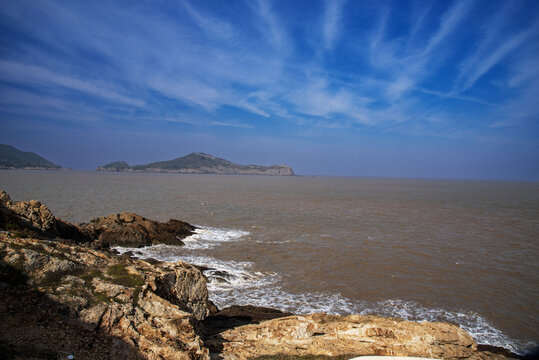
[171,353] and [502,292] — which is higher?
[171,353]

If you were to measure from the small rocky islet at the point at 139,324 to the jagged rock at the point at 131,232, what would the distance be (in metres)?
19.4

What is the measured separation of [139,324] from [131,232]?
23.6 meters

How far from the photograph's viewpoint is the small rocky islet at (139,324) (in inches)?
291

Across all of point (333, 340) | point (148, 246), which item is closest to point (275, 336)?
point (333, 340)

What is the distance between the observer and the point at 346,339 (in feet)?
31.2

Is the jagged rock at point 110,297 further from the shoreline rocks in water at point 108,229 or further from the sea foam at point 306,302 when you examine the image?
the shoreline rocks in water at point 108,229

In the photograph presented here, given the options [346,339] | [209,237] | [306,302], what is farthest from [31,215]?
[346,339]

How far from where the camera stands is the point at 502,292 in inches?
768

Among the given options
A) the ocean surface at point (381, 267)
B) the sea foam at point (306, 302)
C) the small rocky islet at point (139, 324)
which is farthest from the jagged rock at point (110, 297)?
the ocean surface at point (381, 267)

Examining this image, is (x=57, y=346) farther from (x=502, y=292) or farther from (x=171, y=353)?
(x=502, y=292)

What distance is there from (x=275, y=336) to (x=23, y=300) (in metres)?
7.46

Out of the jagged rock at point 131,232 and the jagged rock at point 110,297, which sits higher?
the jagged rock at point 110,297

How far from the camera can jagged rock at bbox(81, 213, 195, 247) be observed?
2849 cm

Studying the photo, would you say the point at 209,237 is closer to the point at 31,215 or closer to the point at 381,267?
the point at 31,215
